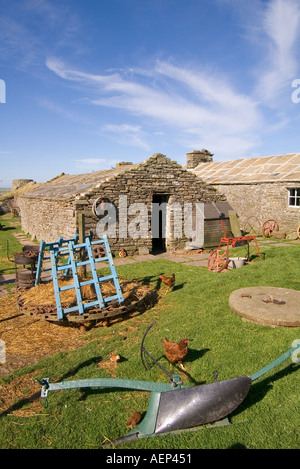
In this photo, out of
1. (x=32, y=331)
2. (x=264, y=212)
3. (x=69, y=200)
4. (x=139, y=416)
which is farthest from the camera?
(x=264, y=212)

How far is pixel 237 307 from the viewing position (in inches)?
242

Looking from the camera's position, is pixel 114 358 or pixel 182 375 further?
pixel 114 358

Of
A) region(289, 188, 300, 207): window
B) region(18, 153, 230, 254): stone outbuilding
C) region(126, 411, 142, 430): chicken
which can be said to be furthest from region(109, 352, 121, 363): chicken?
region(289, 188, 300, 207): window

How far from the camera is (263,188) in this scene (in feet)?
62.1

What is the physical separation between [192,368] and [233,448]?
1576 mm

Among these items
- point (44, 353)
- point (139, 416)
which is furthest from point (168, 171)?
point (139, 416)

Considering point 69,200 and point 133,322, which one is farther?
point 69,200

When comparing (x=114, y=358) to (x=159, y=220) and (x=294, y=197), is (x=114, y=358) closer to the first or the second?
(x=159, y=220)

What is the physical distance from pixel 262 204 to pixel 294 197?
7.05 ft

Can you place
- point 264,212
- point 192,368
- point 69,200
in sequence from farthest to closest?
1. point 264,212
2. point 69,200
3. point 192,368

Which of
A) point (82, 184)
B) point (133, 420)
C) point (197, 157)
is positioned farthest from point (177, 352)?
point (197, 157)

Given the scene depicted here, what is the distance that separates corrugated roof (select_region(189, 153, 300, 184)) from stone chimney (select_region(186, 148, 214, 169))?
240cm

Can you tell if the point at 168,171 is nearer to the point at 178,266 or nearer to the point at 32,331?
the point at 178,266

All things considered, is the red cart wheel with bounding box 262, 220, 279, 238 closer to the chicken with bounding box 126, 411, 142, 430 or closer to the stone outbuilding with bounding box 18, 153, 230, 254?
the stone outbuilding with bounding box 18, 153, 230, 254
